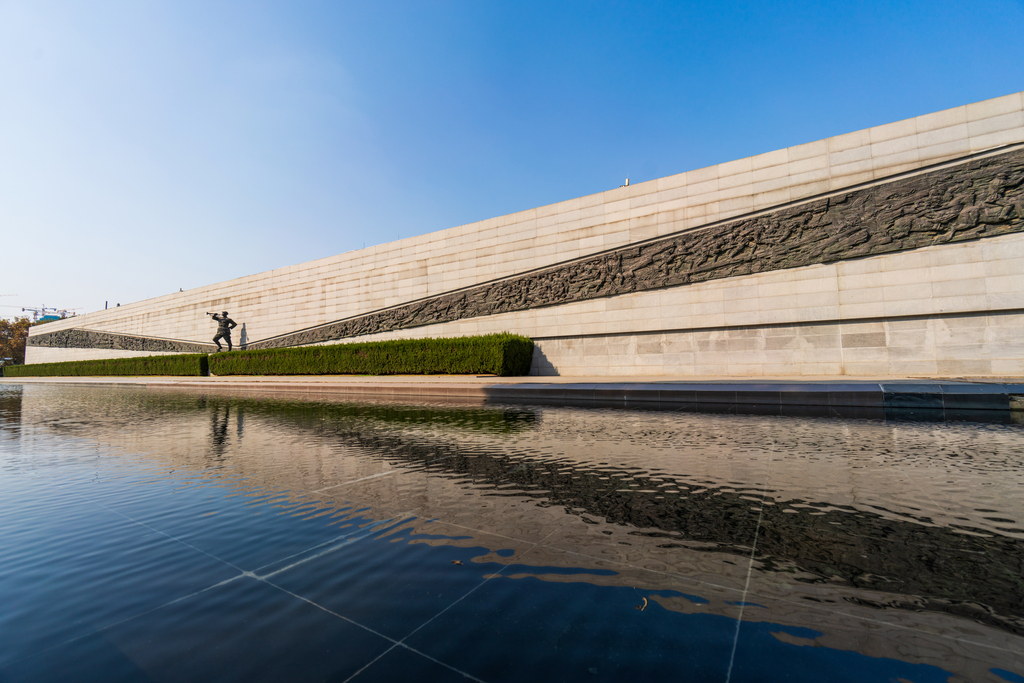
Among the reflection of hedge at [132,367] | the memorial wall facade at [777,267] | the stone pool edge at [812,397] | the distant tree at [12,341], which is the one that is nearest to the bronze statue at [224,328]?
the reflection of hedge at [132,367]

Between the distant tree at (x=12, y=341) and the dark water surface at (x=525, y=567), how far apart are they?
8663 centimetres

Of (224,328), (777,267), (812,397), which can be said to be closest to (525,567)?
(812,397)

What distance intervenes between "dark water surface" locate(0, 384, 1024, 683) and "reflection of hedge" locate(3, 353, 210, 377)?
27.0 m

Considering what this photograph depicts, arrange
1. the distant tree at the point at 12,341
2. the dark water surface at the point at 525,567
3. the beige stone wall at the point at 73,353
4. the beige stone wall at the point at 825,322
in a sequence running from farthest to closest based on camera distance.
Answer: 1. the distant tree at the point at 12,341
2. the beige stone wall at the point at 73,353
3. the beige stone wall at the point at 825,322
4. the dark water surface at the point at 525,567

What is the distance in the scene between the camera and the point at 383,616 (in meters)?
1.68

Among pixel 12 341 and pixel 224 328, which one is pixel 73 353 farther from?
pixel 12 341

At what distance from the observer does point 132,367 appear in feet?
105

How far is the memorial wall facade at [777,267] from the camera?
11008 millimetres

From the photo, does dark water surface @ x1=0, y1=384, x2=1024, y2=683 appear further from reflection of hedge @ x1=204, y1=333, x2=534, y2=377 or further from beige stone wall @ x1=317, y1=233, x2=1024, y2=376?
reflection of hedge @ x1=204, y1=333, x2=534, y2=377

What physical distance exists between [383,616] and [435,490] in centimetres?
173

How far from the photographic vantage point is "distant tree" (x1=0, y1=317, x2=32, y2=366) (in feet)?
212

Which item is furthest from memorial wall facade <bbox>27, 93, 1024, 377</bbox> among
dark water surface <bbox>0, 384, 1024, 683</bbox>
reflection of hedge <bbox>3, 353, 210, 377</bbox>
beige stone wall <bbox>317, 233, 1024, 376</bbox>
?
reflection of hedge <bbox>3, 353, 210, 377</bbox>

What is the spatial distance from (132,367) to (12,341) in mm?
53865

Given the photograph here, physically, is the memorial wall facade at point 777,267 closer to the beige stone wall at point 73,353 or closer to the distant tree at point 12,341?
the beige stone wall at point 73,353
